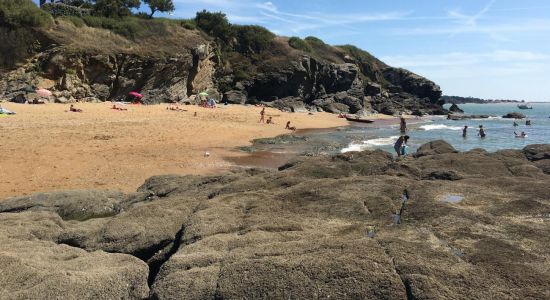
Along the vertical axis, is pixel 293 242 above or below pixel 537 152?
below

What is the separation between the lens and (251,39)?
67.1 metres

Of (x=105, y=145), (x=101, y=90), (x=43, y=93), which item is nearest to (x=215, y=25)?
(x=101, y=90)

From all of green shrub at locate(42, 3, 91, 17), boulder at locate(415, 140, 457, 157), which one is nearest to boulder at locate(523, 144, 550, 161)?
boulder at locate(415, 140, 457, 157)

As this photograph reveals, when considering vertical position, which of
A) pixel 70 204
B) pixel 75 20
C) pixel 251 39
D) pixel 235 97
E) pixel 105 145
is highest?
pixel 251 39

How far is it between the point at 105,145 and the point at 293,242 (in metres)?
17.3

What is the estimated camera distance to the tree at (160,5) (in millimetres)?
61531

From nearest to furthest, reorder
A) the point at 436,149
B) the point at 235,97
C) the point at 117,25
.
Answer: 1. the point at 436,149
2. the point at 117,25
3. the point at 235,97

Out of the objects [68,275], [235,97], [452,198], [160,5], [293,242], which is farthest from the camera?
[160,5]

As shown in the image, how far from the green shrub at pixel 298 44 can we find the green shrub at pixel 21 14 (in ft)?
131

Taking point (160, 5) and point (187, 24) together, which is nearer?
point (187, 24)

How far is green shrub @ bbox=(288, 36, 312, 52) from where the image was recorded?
7161 centimetres

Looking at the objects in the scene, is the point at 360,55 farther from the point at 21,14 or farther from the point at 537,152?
the point at 537,152

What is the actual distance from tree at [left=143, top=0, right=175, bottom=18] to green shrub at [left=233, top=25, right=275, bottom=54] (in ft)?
32.5

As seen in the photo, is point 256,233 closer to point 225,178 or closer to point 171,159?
point 225,178
